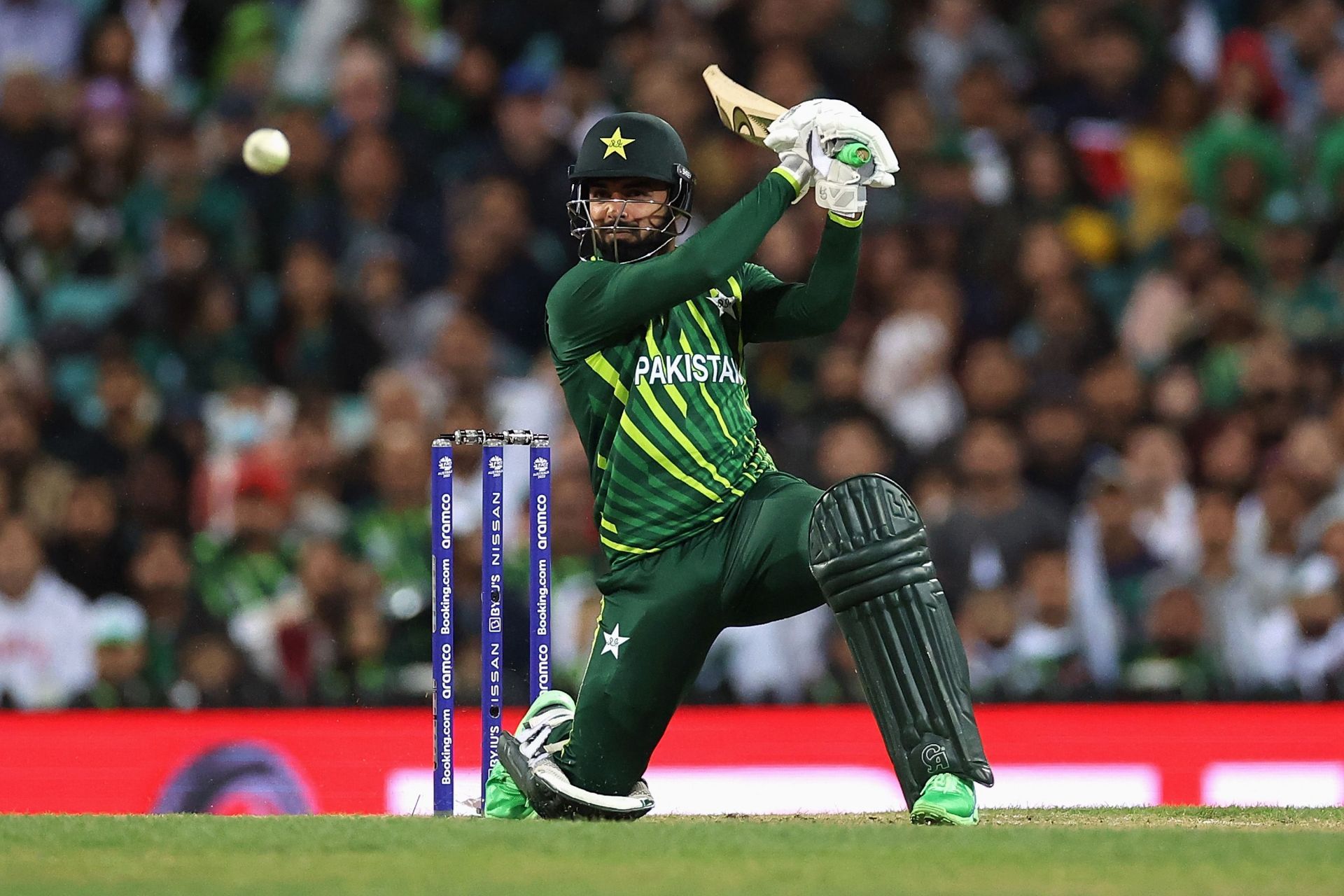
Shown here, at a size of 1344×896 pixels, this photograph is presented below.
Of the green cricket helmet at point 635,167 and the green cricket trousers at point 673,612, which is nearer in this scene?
the green cricket trousers at point 673,612

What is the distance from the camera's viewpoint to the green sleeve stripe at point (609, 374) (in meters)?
4.71

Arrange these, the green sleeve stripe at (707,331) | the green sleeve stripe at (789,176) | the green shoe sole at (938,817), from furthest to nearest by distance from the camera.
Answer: the green sleeve stripe at (707,331) < the green sleeve stripe at (789,176) < the green shoe sole at (938,817)

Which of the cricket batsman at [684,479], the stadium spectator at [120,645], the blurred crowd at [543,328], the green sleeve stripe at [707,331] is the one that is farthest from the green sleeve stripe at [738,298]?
the stadium spectator at [120,645]

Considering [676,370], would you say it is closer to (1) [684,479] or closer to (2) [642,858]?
(1) [684,479]

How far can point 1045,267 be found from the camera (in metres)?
8.77

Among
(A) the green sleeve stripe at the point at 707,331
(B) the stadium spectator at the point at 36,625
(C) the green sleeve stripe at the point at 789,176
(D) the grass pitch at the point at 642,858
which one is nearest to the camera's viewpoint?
(D) the grass pitch at the point at 642,858

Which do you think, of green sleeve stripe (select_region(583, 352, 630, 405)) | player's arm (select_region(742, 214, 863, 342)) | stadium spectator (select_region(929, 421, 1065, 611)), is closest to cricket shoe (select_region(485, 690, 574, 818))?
green sleeve stripe (select_region(583, 352, 630, 405))

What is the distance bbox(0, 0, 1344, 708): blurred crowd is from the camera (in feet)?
25.0

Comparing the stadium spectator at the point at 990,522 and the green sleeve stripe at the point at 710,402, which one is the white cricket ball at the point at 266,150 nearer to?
the stadium spectator at the point at 990,522

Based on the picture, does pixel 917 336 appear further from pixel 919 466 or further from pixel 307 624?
pixel 307 624

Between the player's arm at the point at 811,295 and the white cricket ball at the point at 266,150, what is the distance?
134 inches

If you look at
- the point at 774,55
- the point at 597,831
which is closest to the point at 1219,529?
the point at 774,55

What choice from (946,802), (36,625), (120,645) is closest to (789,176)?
(946,802)

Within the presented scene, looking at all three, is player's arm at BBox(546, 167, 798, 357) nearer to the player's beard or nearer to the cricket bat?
the player's beard
